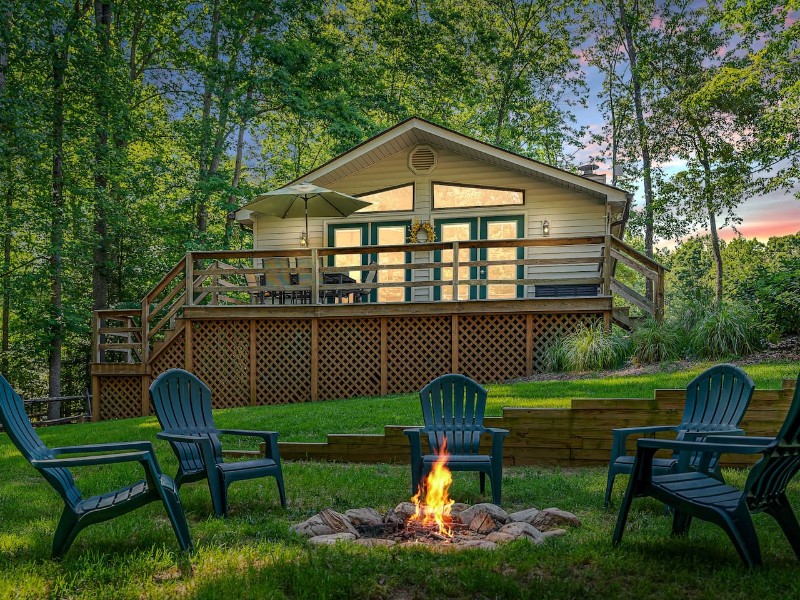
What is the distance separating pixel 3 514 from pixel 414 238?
10253 millimetres

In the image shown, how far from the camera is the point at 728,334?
965cm

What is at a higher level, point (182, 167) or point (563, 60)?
point (563, 60)

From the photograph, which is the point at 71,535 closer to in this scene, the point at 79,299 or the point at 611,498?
the point at 611,498

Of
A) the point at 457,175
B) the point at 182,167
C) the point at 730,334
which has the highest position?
the point at 182,167

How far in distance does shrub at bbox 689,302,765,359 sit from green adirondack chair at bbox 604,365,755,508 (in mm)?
5385

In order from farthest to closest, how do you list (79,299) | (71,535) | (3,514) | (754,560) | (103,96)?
(79,299) → (103,96) → (3,514) → (71,535) → (754,560)

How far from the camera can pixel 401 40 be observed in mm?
21906

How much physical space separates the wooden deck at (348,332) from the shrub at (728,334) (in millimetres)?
1098

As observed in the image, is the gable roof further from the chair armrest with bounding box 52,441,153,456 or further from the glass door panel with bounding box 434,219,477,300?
the chair armrest with bounding box 52,441,153,456

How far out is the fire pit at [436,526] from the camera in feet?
12.9

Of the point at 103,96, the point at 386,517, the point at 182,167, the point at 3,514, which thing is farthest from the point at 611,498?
the point at 182,167

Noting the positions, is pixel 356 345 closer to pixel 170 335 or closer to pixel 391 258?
pixel 391 258

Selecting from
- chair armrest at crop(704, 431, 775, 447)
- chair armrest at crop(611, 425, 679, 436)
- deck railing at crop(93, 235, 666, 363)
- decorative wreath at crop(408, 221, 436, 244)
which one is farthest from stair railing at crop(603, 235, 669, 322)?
chair armrest at crop(704, 431, 775, 447)

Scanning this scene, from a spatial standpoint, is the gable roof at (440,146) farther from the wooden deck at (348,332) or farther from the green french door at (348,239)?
the wooden deck at (348,332)
